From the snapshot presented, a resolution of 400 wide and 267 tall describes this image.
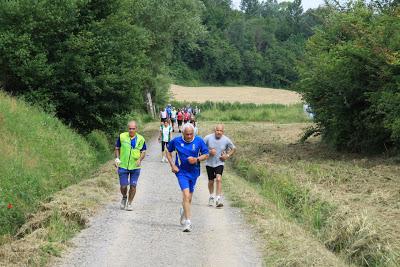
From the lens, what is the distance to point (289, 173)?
722 inches

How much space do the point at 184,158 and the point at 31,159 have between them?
594cm

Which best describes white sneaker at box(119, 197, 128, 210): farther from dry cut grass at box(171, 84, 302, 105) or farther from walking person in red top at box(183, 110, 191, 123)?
dry cut grass at box(171, 84, 302, 105)

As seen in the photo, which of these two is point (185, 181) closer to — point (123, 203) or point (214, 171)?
point (123, 203)

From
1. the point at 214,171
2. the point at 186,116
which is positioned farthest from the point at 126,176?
the point at 186,116

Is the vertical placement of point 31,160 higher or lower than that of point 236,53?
higher

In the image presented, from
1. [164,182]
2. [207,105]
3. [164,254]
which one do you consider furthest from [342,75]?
[207,105]


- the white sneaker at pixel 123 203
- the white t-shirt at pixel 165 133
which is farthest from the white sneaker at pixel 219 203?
the white t-shirt at pixel 165 133

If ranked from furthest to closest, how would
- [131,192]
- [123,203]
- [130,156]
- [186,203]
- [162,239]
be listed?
[123,203] → [131,192] → [130,156] → [186,203] → [162,239]

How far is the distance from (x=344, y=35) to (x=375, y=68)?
584cm

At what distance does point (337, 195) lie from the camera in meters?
14.6

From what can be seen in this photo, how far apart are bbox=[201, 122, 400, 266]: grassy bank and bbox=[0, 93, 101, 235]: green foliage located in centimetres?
541

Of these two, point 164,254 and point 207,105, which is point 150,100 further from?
point 164,254

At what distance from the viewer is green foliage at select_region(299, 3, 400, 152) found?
20125 mm

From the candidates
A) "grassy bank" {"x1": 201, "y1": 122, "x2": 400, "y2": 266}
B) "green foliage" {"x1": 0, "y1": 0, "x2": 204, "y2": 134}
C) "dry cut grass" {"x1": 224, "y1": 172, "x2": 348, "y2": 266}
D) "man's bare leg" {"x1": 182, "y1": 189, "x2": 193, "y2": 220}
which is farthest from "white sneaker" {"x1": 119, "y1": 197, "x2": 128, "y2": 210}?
"green foliage" {"x1": 0, "y1": 0, "x2": 204, "y2": 134}
